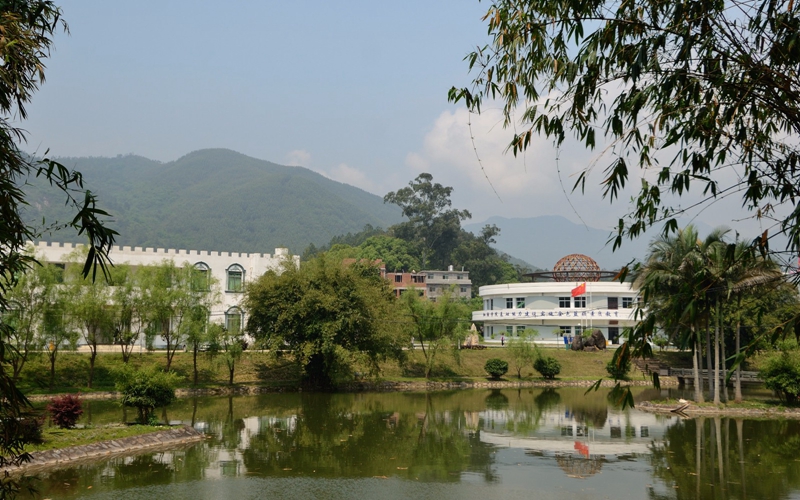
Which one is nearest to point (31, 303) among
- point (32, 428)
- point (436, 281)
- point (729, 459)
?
point (32, 428)

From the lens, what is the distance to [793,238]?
4.88m

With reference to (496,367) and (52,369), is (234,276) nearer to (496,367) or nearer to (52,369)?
(52,369)

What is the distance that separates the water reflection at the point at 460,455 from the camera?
37.6 ft

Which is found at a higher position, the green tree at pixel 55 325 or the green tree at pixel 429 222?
the green tree at pixel 429 222

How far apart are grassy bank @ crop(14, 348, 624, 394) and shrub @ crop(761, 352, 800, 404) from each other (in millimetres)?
14527

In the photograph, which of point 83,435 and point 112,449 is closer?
point 112,449

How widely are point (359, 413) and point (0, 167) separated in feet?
60.9

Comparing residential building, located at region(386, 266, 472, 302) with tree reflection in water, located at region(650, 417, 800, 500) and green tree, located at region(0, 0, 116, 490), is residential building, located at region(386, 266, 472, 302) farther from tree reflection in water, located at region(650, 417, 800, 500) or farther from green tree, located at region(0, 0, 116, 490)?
green tree, located at region(0, 0, 116, 490)

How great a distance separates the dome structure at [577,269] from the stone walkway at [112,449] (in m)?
42.0

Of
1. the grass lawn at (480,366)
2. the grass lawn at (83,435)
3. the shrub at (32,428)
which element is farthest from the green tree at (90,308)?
the shrub at (32,428)

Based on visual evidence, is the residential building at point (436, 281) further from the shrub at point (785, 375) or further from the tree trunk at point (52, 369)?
the shrub at point (785, 375)

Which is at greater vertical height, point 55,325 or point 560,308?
point 560,308

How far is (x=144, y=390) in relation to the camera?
1709 cm

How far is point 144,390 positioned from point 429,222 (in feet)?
264
